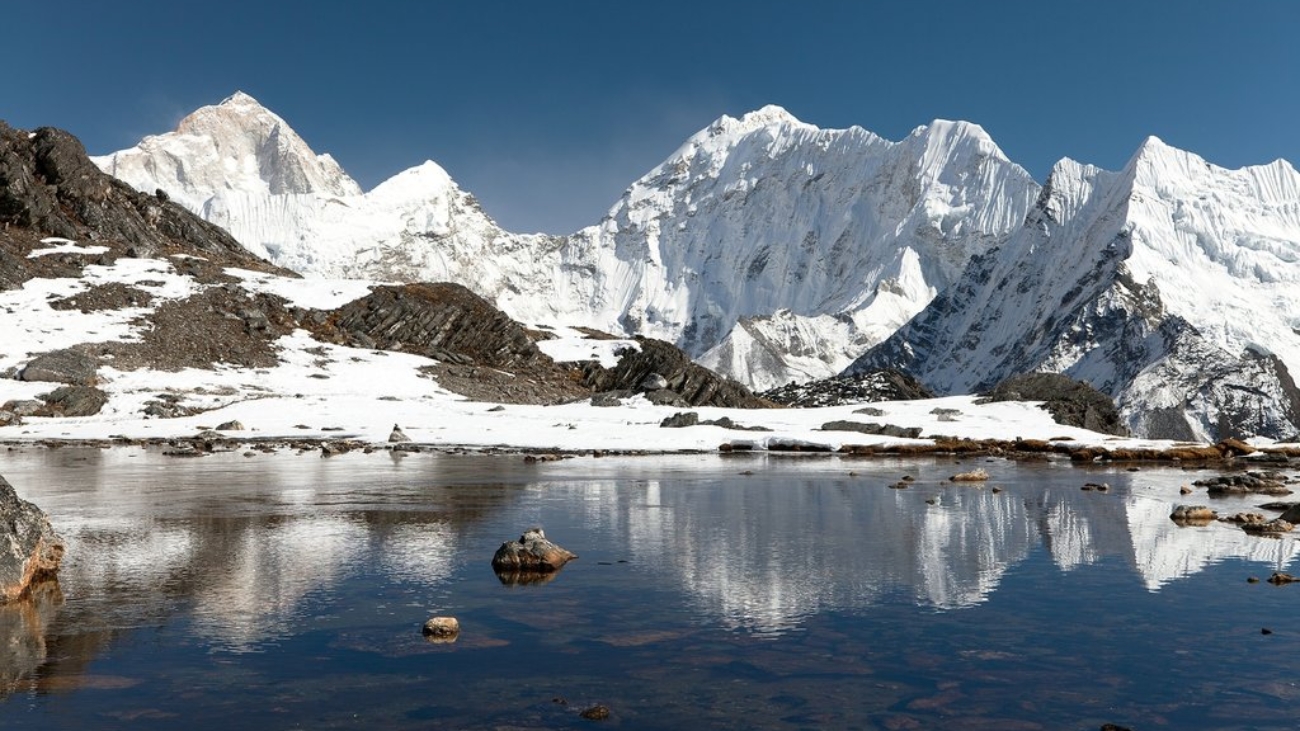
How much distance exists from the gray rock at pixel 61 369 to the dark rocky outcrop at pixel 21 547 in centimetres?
6392

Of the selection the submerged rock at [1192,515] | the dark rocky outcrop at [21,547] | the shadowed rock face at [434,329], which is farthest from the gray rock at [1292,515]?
the shadowed rock face at [434,329]

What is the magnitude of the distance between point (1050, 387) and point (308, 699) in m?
76.2

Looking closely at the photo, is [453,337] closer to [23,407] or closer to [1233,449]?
[23,407]

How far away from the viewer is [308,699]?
34.4 feet

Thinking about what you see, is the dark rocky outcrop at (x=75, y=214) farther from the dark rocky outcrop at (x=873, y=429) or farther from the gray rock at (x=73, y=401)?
the dark rocky outcrop at (x=873, y=429)

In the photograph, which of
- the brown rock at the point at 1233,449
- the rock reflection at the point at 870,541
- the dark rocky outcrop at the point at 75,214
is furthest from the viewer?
the dark rocky outcrop at the point at 75,214

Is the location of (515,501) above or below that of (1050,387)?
below

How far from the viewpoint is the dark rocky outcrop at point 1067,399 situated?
70875 mm

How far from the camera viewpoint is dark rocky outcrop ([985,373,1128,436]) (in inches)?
2790

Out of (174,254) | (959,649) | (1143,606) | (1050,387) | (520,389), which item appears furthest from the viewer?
(174,254)

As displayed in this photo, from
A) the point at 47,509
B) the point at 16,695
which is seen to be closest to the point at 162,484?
the point at 47,509

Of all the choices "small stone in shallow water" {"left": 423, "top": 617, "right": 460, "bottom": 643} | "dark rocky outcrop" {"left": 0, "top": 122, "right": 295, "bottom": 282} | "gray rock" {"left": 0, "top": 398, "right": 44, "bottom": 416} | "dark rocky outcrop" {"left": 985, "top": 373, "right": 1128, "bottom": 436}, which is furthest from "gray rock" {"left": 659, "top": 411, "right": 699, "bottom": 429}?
"dark rocky outcrop" {"left": 0, "top": 122, "right": 295, "bottom": 282}

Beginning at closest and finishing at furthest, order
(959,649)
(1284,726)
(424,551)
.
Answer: (1284,726) → (959,649) → (424,551)

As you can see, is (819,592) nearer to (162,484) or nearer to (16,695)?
(16,695)
